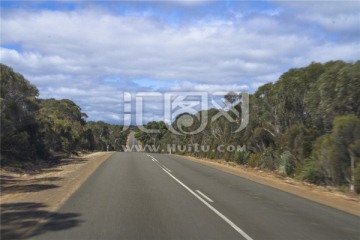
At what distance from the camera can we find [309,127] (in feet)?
102

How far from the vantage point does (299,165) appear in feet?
89.0

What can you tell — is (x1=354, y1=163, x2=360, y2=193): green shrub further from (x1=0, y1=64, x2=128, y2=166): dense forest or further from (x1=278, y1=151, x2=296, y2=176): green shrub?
(x1=0, y1=64, x2=128, y2=166): dense forest

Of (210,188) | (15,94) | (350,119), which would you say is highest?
(15,94)

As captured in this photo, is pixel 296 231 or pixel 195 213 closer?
pixel 296 231

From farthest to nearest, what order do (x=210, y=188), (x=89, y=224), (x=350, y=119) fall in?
(x=350, y=119)
(x=210, y=188)
(x=89, y=224)

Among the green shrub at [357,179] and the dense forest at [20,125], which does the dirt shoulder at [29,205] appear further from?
the green shrub at [357,179]

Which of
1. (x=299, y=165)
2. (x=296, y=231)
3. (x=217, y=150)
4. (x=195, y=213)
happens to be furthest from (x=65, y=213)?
(x=217, y=150)

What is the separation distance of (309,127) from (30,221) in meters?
24.4

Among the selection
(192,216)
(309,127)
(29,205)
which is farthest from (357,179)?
(29,205)

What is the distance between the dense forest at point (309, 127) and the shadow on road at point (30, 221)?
1351cm

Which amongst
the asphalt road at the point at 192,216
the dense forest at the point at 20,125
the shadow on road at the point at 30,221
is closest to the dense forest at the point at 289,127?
the dense forest at the point at 20,125

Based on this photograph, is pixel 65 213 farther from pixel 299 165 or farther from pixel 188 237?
pixel 299 165

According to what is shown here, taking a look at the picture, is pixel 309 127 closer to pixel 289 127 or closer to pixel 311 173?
pixel 289 127

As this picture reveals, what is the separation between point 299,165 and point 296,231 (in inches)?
713
